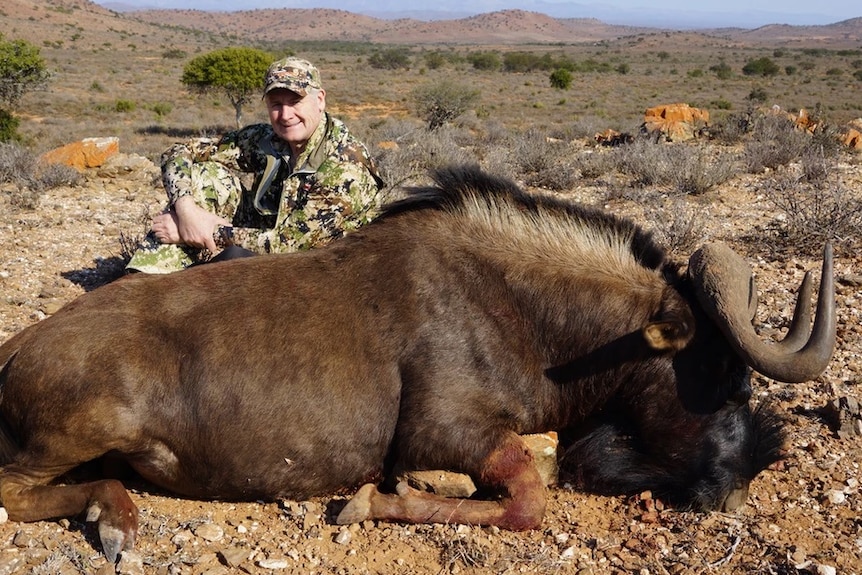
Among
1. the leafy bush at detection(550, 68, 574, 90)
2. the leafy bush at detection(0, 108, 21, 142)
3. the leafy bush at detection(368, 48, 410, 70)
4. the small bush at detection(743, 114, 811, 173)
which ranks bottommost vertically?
the leafy bush at detection(0, 108, 21, 142)

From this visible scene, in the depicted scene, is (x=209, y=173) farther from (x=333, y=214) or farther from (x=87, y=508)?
(x=87, y=508)

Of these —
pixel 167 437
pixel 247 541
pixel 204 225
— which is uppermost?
pixel 204 225

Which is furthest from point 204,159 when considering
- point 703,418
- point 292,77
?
point 703,418

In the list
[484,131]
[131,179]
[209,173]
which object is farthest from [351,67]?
[209,173]

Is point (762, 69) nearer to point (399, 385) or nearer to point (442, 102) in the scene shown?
point (442, 102)

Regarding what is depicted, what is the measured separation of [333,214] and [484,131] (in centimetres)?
1724

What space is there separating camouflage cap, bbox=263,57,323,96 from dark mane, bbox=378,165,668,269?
133cm

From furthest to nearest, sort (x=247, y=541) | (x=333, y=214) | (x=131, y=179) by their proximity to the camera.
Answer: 1. (x=131, y=179)
2. (x=333, y=214)
3. (x=247, y=541)

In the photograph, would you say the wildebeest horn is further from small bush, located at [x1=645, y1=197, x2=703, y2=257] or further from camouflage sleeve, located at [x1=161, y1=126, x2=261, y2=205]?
small bush, located at [x1=645, y1=197, x2=703, y2=257]

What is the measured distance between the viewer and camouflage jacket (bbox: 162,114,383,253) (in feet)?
15.9

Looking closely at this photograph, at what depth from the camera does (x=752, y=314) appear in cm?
337

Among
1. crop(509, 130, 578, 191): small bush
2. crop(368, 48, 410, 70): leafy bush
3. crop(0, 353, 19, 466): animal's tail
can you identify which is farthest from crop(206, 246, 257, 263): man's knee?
crop(368, 48, 410, 70): leafy bush

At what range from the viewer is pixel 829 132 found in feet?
40.9

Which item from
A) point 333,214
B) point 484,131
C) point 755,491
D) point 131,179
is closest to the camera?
point 755,491
